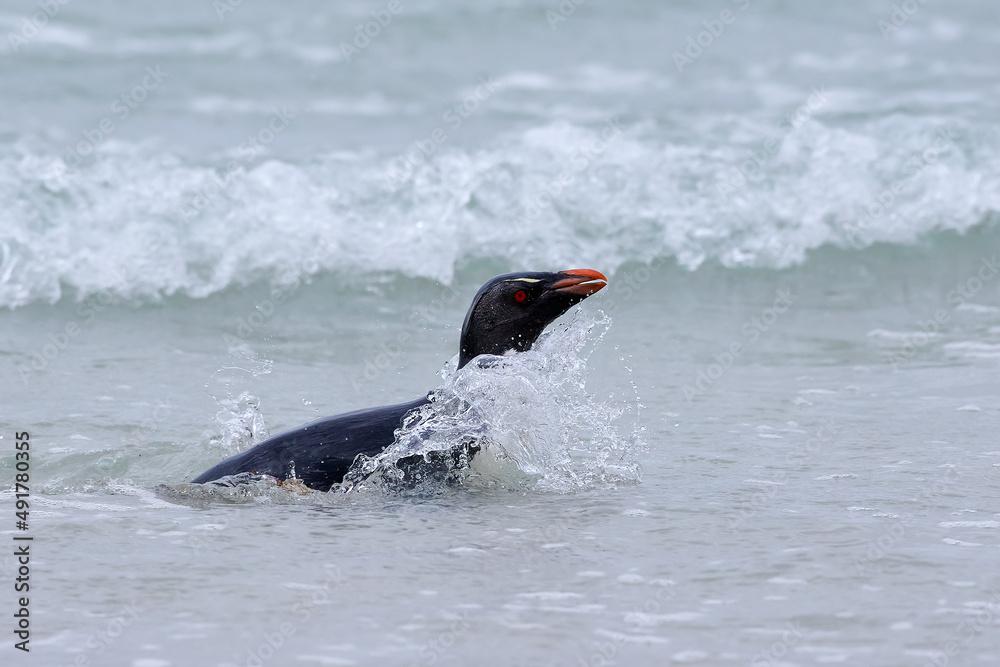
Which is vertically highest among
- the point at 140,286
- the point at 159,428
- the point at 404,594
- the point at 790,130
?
the point at 790,130

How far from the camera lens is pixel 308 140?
12.8 meters

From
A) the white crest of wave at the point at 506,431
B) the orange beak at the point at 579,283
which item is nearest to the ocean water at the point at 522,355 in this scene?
the white crest of wave at the point at 506,431

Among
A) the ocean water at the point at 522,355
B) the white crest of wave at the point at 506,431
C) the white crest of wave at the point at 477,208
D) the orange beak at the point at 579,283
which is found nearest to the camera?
the ocean water at the point at 522,355

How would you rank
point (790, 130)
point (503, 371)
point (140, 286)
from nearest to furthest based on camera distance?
1. point (503, 371)
2. point (140, 286)
3. point (790, 130)

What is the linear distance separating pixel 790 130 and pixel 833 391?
5.47m

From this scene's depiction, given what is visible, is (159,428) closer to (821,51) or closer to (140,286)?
→ (140,286)

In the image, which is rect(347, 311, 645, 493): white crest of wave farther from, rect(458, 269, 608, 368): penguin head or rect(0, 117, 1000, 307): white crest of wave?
rect(0, 117, 1000, 307): white crest of wave

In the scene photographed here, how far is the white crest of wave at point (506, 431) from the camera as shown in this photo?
5.32 meters

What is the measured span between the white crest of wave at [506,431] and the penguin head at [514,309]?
7 centimetres

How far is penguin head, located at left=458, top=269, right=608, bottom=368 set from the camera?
5520mm

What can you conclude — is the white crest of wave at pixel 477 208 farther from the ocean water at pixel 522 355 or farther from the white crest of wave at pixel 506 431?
the white crest of wave at pixel 506 431

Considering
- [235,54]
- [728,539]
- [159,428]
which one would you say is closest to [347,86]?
[235,54]

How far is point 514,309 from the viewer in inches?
219

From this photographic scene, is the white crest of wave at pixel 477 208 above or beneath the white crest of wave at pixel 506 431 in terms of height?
above
